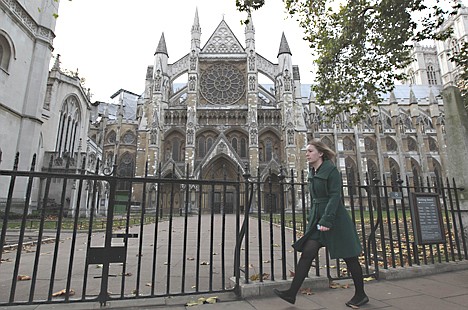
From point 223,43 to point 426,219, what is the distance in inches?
1198

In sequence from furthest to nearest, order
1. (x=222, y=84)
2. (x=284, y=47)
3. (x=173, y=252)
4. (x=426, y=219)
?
(x=284, y=47) < (x=222, y=84) < (x=173, y=252) < (x=426, y=219)

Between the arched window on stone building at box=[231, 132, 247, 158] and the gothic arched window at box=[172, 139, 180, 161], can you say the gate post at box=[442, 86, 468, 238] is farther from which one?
the gothic arched window at box=[172, 139, 180, 161]

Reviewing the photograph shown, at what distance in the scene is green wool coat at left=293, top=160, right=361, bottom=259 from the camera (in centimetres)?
277

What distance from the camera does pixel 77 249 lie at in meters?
5.89

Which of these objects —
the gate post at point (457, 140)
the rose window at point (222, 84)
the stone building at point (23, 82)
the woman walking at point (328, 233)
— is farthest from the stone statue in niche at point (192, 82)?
the woman walking at point (328, 233)

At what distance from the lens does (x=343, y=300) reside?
2906mm

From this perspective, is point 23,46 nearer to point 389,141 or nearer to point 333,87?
point 333,87

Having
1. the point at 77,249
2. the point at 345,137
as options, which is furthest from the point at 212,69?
the point at 77,249

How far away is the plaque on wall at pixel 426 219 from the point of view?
Result: 13.5 feet

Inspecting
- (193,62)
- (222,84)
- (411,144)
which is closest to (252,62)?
(222,84)

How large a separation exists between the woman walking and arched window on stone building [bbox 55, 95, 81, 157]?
21864 millimetres

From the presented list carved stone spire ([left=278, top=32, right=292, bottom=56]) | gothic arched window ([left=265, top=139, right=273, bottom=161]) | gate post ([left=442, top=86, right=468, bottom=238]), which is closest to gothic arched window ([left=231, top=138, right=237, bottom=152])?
gothic arched window ([left=265, top=139, right=273, bottom=161])

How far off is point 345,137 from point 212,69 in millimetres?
20448

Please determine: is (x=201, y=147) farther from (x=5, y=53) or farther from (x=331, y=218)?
(x=331, y=218)
